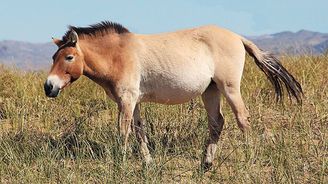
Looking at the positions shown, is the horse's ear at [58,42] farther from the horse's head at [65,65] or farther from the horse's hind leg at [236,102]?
the horse's hind leg at [236,102]

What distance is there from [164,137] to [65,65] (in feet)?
5.53

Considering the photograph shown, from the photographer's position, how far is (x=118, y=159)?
628cm

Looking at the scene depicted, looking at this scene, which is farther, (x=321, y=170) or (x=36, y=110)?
(x=36, y=110)

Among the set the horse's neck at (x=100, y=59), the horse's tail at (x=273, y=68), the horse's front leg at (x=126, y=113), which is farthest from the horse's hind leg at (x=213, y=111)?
the horse's neck at (x=100, y=59)

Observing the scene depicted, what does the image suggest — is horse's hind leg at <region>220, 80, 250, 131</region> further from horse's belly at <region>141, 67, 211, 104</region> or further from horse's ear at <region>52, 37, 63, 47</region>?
horse's ear at <region>52, 37, 63, 47</region>

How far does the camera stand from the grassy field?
605 cm

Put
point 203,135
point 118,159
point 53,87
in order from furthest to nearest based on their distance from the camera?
point 203,135 < point 53,87 < point 118,159

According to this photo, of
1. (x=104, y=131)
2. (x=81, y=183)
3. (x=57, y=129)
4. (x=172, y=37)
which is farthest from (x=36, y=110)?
(x=81, y=183)

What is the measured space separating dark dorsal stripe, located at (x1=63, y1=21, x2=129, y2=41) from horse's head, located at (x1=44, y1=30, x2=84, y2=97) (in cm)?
28

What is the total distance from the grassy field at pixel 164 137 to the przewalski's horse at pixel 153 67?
0.31 metres

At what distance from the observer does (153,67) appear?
26.1 feet

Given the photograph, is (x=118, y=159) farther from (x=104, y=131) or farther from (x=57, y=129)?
(x=57, y=129)

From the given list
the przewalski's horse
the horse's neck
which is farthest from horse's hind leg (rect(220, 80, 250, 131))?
the horse's neck

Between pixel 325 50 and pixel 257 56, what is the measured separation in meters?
4.90
